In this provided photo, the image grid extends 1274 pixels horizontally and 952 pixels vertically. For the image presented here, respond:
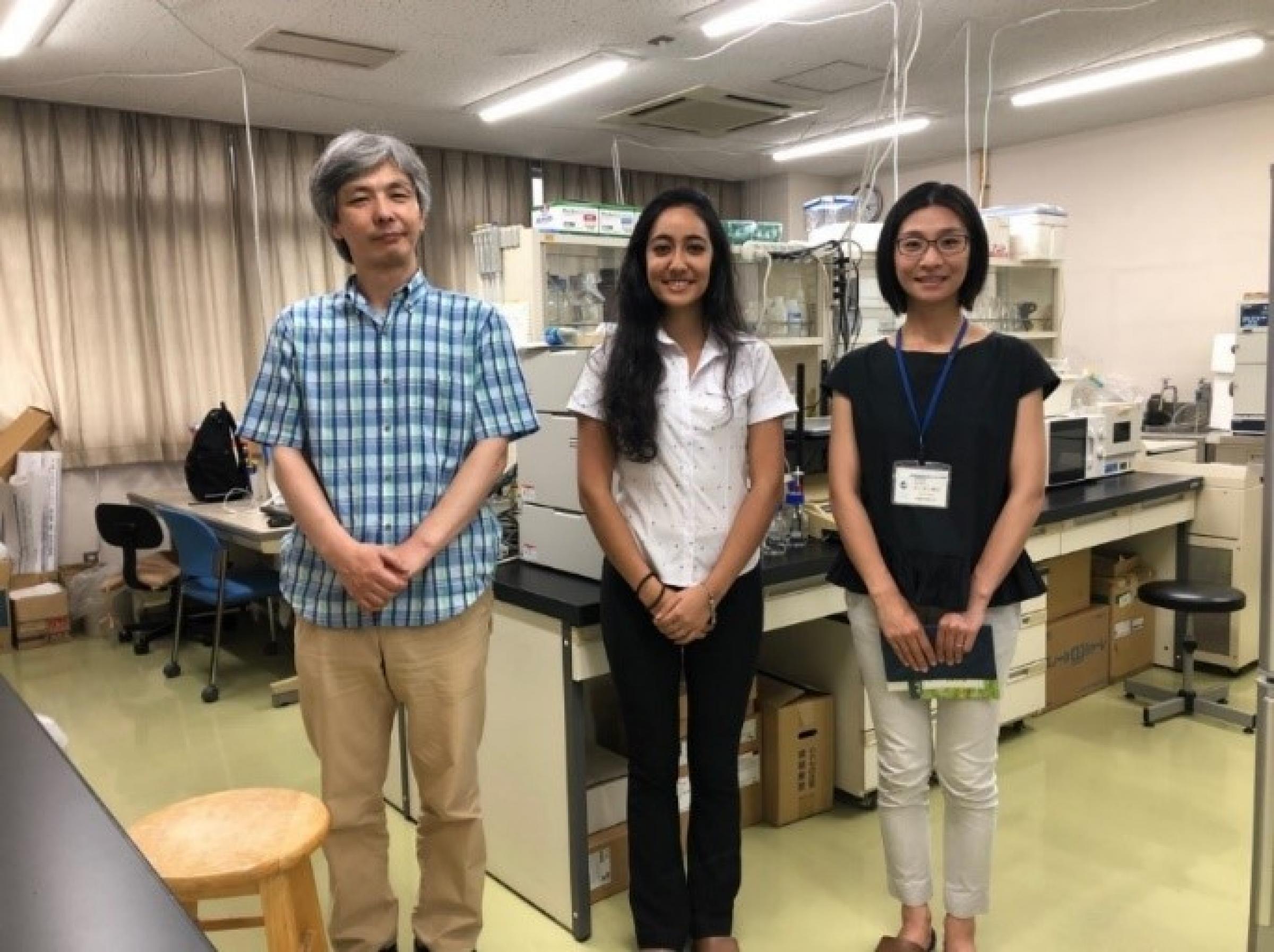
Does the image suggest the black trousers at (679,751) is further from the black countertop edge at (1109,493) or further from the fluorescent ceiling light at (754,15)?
the fluorescent ceiling light at (754,15)

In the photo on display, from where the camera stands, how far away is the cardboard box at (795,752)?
8.72 ft

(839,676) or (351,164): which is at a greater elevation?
(351,164)

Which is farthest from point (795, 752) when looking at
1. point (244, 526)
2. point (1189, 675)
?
point (244, 526)

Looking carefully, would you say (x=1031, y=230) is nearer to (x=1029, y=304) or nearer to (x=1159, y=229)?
(x=1029, y=304)

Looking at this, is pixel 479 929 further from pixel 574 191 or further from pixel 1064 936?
pixel 574 191

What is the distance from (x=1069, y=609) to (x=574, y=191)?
15.7 ft

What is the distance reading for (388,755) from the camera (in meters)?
1.86

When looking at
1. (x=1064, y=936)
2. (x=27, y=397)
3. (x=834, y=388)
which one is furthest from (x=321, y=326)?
(x=27, y=397)

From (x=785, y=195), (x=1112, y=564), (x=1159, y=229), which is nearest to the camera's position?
(x=1112, y=564)

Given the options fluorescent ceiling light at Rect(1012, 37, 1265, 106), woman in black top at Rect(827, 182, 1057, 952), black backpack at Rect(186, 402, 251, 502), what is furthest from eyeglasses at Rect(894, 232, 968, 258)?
black backpack at Rect(186, 402, 251, 502)

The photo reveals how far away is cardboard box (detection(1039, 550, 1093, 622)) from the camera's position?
3484mm

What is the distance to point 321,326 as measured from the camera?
1.74m

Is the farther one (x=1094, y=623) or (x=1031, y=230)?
(x=1031, y=230)

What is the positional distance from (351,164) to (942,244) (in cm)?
109
